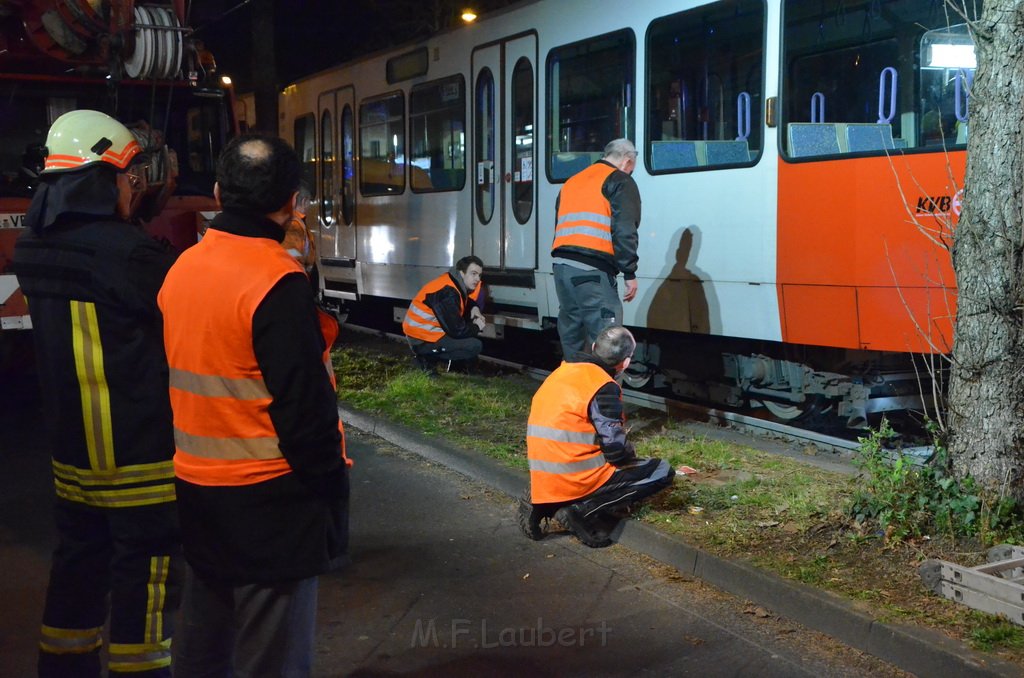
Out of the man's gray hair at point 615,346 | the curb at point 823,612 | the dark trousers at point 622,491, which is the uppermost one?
the man's gray hair at point 615,346

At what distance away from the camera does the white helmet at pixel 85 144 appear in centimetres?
314

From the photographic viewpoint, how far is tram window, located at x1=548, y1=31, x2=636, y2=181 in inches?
347

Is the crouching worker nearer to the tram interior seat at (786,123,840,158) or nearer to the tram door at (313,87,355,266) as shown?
the tram interior seat at (786,123,840,158)

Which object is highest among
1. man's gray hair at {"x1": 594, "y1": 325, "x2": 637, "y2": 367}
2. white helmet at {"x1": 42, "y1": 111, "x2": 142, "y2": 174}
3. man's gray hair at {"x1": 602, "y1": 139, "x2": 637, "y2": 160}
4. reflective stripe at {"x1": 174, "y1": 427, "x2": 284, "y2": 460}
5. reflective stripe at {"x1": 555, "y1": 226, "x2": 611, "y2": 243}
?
man's gray hair at {"x1": 602, "y1": 139, "x2": 637, "y2": 160}

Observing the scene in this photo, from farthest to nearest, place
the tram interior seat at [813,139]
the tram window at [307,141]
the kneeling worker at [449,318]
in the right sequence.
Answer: the tram window at [307,141], the kneeling worker at [449,318], the tram interior seat at [813,139]

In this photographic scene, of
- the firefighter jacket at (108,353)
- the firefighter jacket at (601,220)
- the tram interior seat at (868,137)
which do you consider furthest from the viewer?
the firefighter jacket at (601,220)

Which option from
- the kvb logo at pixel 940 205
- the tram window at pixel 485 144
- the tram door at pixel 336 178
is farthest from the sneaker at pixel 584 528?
the tram door at pixel 336 178

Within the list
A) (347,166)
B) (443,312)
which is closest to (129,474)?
(443,312)

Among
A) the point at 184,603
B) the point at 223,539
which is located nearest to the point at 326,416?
the point at 223,539

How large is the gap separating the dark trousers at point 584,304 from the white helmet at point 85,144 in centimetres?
448

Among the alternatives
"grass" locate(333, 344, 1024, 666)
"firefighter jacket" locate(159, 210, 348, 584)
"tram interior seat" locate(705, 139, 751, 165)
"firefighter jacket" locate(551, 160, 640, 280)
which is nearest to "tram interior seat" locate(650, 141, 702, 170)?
"tram interior seat" locate(705, 139, 751, 165)

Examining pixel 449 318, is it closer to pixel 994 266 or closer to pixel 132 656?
pixel 994 266

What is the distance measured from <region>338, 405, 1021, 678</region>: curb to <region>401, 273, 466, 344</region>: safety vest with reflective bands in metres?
4.00

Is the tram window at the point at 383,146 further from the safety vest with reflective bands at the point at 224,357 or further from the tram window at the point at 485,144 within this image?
the safety vest with reflective bands at the point at 224,357
